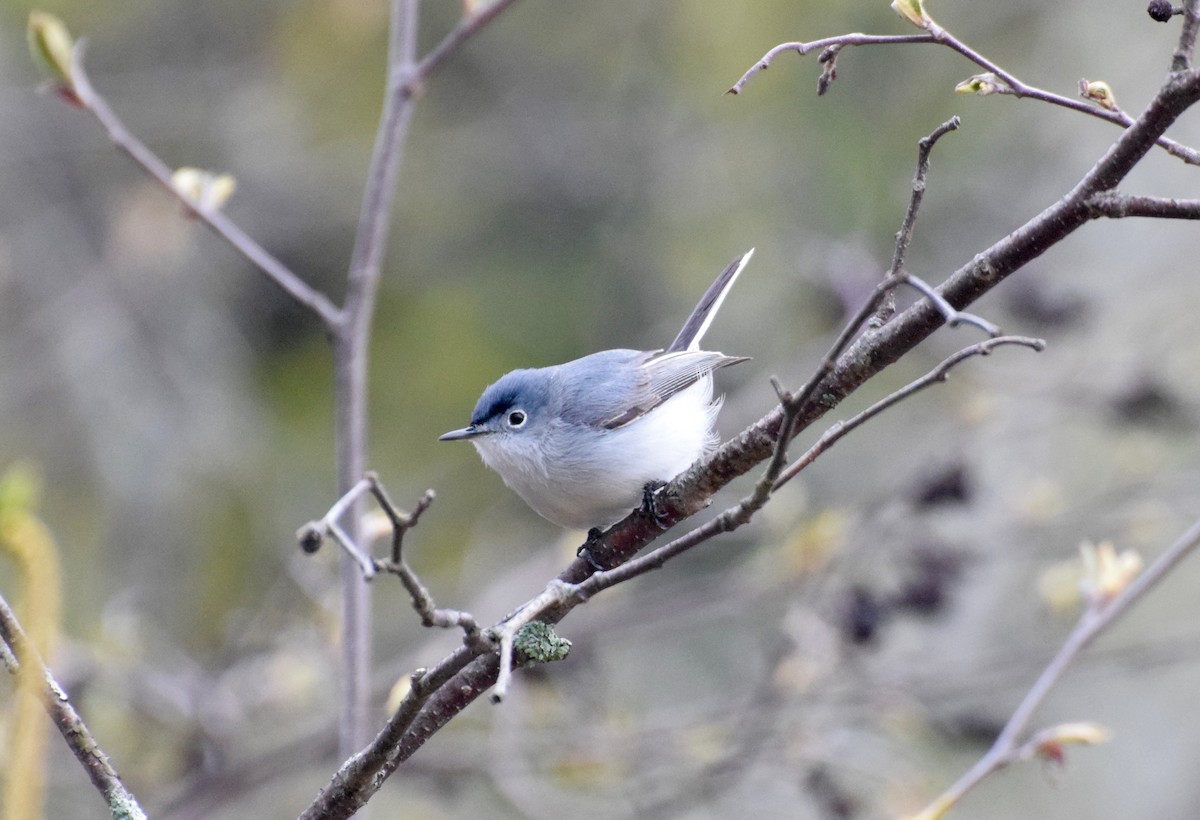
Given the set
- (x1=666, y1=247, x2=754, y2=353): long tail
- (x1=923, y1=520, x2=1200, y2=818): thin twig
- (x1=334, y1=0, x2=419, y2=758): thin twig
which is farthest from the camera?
(x1=666, y1=247, x2=754, y2=353): long tail

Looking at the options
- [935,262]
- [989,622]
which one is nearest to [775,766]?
[989,622]

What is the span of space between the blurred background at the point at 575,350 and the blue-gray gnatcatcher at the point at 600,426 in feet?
2.56

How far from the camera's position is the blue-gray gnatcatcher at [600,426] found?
3.02 m

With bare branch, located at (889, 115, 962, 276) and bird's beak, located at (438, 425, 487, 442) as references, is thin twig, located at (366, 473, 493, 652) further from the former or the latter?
bird's beak, located at (438, 425, 487, 442)

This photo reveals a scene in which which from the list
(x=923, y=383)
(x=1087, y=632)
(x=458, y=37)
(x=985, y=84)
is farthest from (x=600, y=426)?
(x=923, y=383)

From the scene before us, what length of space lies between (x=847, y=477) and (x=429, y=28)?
3.54 meters

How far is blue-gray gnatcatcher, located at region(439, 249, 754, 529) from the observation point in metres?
3.02

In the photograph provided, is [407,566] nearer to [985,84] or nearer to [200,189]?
[985,84]

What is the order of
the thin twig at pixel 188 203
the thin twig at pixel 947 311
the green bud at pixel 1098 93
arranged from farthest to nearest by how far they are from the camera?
the thin twig at pixel 188 203 < the green bud at pixel 1098 93 < the thin twig at pixel 947 311

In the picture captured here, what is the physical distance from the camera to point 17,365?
609 cm

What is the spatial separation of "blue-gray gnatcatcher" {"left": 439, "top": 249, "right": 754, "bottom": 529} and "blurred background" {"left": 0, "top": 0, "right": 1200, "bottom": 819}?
780 millimetres

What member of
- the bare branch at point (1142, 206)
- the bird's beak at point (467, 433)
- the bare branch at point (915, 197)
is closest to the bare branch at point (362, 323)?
the bird's beak at point (467, 433)

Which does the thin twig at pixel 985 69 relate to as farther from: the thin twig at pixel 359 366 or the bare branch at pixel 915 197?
the thin twig at pixel 359 366

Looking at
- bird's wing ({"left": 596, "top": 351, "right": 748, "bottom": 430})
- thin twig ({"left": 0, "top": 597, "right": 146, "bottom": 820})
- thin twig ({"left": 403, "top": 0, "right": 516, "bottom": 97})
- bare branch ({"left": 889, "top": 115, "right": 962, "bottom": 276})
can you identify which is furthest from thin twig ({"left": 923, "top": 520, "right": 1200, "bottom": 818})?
thin twig ({"left": 403, "top": 0, "right": 516, "bottom": 97})
